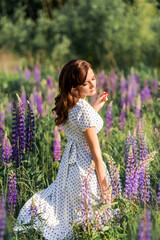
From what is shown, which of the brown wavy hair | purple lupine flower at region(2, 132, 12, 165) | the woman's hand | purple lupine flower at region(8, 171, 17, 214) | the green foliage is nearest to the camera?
the brown wavy hair

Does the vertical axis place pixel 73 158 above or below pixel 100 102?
below

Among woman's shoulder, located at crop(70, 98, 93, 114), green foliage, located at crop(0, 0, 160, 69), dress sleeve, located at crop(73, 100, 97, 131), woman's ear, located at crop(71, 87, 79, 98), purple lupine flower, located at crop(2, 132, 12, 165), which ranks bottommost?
purple lupine flower, located at crop(2, 132, 12, 165)

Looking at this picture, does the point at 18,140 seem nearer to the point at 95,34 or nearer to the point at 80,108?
the point at 80,108

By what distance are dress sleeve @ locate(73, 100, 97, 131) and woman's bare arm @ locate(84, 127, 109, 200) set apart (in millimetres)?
40

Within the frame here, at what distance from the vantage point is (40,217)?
247 centimetres

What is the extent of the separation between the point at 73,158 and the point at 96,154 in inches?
9.4

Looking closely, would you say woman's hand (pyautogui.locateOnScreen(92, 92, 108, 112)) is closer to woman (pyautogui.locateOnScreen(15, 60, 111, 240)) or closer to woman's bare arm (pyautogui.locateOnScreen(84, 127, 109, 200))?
woman (pyautogui.locateOnScreen(15, 60, 111, 240))

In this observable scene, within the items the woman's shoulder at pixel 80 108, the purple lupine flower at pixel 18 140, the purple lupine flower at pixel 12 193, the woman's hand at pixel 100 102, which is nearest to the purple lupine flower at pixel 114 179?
the woman's shoulder at pixel 80 108

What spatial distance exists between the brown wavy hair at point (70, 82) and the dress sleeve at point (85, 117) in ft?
0.30

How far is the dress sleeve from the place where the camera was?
2.52 meters

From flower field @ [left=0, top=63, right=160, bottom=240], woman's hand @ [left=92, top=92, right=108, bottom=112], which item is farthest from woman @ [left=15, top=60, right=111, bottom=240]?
woman's hand @ [left=92, top=92, right=108, bottom=112]

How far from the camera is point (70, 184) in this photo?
264 cm

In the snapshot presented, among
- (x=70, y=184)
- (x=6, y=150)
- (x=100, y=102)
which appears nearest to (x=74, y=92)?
(x=100, y=102)

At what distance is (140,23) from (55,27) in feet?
Answer: 13.4
